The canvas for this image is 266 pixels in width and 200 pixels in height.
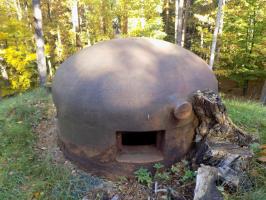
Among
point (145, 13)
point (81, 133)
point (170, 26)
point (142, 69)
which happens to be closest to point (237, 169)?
point (142, 69)

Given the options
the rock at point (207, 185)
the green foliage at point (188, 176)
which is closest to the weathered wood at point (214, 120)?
the green foliage at point (188, 176)

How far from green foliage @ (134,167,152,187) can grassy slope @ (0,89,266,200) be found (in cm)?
80

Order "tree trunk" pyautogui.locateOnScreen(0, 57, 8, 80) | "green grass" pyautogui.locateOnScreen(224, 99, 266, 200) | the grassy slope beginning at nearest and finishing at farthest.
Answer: "green grass" pyautogui.locateOnScreen(224, 99, 266, 200) → the grassy slope → "tree trunk" pyautogui.locateOnScreen(0, 57, 8, 80)

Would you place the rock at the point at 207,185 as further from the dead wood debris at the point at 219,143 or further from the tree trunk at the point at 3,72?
the tree trunk at the point at 3,72

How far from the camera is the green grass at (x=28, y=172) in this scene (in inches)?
155

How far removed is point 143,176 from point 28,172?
191 cm

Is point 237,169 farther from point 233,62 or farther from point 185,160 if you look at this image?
point 233,62

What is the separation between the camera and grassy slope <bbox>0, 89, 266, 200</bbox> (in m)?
3.89

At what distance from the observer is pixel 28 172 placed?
438 centimetres

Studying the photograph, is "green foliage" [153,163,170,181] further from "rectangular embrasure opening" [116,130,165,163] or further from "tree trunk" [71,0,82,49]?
"tree trunk" [71,0,82,49]

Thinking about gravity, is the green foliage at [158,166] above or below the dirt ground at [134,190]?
above

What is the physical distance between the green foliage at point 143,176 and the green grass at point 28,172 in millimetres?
641

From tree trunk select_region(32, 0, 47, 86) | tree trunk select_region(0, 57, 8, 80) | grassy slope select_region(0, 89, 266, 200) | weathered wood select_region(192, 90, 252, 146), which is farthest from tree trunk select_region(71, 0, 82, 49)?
weathered wood select_region(192, 90, 252, 146)

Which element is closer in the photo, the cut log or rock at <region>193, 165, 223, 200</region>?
rock at <region>193, 165, 223, 200</region>
